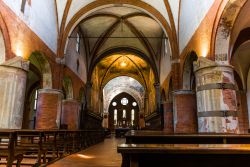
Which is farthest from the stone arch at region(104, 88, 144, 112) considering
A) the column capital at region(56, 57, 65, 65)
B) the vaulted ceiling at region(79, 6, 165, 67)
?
the column capital at region(56, 57, 65, 65)

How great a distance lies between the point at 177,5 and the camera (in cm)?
1241

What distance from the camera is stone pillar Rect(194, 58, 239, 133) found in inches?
293

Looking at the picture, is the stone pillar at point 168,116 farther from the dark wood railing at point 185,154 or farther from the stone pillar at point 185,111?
the dark wood railing at point 185,154

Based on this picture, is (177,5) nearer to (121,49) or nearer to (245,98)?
(245,98)

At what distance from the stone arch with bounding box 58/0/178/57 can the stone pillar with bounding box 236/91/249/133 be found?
5597 mm

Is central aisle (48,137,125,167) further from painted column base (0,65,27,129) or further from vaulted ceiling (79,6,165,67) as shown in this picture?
vaulted ceiling (79,6,165,67)

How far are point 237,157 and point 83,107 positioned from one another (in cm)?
1781

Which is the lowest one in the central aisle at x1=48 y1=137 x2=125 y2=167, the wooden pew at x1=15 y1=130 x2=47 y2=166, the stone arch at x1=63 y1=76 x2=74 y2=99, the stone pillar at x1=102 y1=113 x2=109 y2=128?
the central aisle at x1=48 y1=137 x2=125 y2=167

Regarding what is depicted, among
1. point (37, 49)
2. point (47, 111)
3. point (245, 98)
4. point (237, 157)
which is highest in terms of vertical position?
point (37, 49)

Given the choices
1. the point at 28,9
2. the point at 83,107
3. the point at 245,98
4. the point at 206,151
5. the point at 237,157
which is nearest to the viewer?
the point at 206,151

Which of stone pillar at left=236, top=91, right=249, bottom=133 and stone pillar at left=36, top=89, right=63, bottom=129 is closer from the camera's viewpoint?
stone pillar at left=36, top=89, right=63, bottom=129

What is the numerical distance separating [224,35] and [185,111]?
16.1ft

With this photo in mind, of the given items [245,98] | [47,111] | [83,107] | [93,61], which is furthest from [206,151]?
[93,61]

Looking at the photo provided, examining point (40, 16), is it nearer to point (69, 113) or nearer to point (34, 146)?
point (34, 146)
